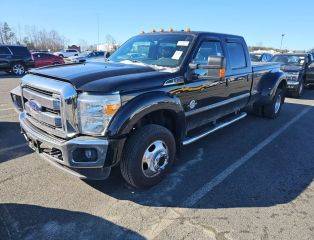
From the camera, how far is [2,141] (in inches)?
217

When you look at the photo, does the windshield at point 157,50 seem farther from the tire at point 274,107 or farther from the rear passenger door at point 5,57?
the rear passenger door at point 5,57

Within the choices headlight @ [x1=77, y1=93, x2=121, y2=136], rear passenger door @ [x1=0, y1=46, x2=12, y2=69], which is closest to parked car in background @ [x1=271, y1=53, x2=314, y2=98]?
headlight @ [x1=77, y1=93, x2=121, y2=136]

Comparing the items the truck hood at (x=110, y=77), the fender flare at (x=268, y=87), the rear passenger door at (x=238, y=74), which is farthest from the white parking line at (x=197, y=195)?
the fender flare at (x=268, y=87)

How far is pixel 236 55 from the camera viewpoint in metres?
5.86

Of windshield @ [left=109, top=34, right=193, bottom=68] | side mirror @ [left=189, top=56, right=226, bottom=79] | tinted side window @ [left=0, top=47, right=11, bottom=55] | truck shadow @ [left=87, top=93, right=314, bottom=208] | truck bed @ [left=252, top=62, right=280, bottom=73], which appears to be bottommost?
truck shadow @ [left=87, top=93, right=314, bottom=208]

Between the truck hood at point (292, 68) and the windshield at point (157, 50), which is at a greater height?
the windshield at point (157, 50)

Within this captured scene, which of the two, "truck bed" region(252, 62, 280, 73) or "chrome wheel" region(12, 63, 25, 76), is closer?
"truck bed" region(252, 62, 280, 73)

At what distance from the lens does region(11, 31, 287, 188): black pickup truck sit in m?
3.29

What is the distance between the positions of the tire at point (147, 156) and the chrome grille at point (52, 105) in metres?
0.66

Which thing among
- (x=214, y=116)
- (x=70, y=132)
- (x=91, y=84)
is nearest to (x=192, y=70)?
(x=214, y=116)

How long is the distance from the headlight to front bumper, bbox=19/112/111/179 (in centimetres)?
12

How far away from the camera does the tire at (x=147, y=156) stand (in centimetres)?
354

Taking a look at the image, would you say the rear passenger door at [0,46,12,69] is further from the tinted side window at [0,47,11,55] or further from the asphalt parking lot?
the asphalt parking lot

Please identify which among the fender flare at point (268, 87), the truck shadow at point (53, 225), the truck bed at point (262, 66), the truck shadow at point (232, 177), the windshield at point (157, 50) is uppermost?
the windshield at point (157, 50)
